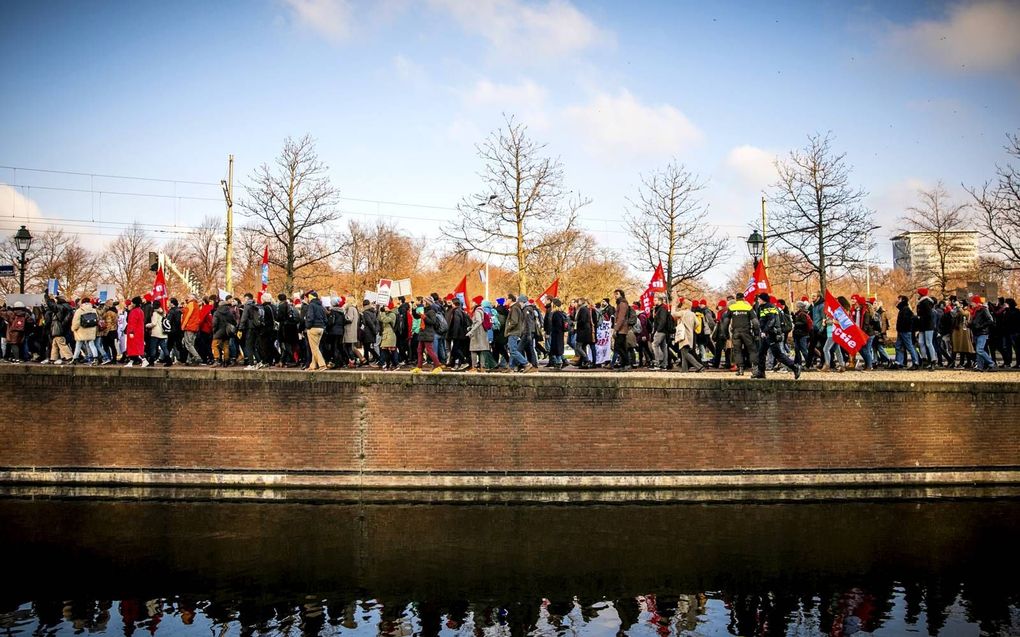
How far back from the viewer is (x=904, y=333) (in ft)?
65.4

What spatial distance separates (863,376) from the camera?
712 inches

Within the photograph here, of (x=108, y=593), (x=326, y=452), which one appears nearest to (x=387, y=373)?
(x=326, y=452)

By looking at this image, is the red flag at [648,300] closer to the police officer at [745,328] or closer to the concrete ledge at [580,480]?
the police officer at [745,328]

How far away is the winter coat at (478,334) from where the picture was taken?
18719mm

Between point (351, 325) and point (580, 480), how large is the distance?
277 inches

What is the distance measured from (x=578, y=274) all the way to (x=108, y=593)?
3998 cm

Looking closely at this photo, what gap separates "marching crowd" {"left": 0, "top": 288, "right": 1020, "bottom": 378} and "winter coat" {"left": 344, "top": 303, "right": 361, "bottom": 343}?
0.03 meters

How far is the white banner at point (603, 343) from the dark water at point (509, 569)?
5577mm

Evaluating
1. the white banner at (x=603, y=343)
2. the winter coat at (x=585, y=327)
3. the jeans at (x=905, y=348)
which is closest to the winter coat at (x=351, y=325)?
the winter coat at (x=585, y=327)

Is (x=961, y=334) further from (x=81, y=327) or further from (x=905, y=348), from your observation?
(x=81, y=327)

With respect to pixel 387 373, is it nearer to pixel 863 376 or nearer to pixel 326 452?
pixel 326 452

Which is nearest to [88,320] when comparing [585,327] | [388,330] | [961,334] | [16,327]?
[16,327]

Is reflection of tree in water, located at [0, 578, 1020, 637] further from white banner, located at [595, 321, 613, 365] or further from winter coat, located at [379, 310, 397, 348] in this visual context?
white banner, located at [595, 321, 613, 365]

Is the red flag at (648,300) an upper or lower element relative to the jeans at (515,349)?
upper
